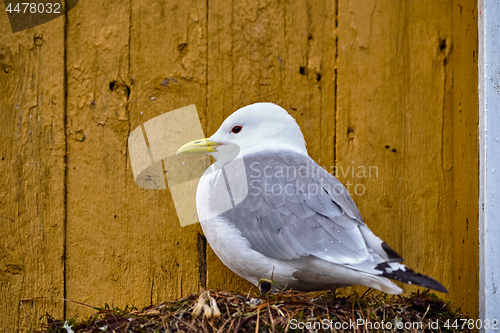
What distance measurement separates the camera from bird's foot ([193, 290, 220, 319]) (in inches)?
61.7

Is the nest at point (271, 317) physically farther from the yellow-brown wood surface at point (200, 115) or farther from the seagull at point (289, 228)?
the yellow-brown wood surface at point (200, 115)

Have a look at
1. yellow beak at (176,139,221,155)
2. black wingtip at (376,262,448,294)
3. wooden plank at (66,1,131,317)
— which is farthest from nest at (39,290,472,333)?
yellow beak at (176,139,221,155)

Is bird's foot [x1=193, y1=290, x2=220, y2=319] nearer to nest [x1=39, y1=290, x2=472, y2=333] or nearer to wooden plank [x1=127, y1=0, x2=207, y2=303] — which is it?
nest [x1=39, y1=290, x2=472, y2=333]

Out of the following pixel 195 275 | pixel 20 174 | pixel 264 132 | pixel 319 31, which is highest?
pixel 319 31

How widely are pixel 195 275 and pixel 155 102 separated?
1.00 metres

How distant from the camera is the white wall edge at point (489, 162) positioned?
1.93 meters

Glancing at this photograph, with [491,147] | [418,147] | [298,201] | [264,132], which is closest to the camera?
[298,201]

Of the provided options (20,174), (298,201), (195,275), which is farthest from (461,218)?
(20,174)

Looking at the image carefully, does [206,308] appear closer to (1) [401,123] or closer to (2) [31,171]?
(2) [31,171]

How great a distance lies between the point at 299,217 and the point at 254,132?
640 mm

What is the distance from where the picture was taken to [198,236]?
230 cm

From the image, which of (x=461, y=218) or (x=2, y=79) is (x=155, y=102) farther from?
(x=461, y=218)

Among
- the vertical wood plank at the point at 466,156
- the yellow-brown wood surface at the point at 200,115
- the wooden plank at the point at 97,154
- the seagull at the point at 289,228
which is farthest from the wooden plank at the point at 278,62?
the vertical wood plank at the point at 466,156

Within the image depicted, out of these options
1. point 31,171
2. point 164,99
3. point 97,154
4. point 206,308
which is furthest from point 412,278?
point 31,171
